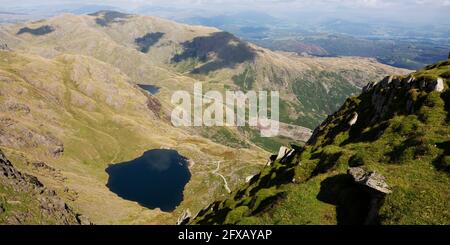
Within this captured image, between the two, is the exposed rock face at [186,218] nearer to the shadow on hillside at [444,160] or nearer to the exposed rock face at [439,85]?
the exposed rock face at [439,85]

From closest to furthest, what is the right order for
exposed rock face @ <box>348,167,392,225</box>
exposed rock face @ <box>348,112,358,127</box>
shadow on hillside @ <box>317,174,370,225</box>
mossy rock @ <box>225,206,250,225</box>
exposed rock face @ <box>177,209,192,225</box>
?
1. exposed rock face @ <box>348,167,392,225</box>
2. shadow on hillside @ <box>317,174,370,225</box>
3. mossy rock @ <box>225,206,250,225</box>
4. exposed rock face @ <box>348,112,358,127</box>
5. exposed rock face @ <box>177,209,192,225</box>

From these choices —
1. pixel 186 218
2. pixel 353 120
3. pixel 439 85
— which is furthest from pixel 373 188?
pixel 186 218

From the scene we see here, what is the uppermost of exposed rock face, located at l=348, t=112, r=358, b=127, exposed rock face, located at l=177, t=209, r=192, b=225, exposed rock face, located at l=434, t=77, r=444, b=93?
exposed rock face, located at l=434, t=77, r=444, b=93

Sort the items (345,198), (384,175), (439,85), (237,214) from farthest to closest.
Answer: (439,85) < (237,214) < (345,198) < (384,175)

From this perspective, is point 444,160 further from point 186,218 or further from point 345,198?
point 186,218

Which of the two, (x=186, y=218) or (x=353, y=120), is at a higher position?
(x=353, y=120)

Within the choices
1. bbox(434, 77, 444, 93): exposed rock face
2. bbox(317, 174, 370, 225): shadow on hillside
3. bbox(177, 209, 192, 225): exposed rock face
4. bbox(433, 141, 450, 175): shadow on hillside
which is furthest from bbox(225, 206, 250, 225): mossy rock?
bbox(177, 209, 192, 225): exposed rock face

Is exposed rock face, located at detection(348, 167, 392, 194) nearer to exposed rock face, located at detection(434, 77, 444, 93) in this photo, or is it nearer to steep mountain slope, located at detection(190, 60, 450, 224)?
steep mountain slope, located at detection(190, 60, 450, 224)
